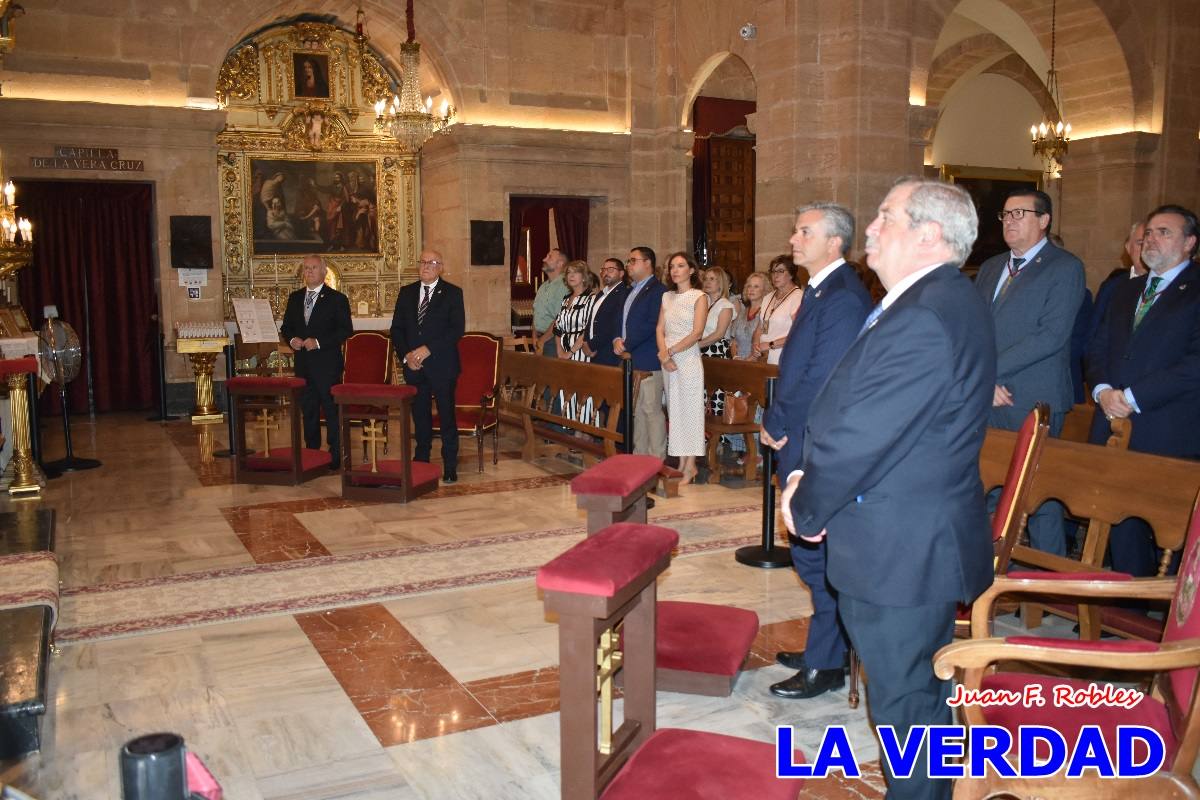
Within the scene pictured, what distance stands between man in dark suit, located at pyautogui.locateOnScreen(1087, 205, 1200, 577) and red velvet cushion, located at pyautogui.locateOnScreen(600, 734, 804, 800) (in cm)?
235

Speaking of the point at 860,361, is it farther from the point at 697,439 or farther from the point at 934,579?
the point at 697,439

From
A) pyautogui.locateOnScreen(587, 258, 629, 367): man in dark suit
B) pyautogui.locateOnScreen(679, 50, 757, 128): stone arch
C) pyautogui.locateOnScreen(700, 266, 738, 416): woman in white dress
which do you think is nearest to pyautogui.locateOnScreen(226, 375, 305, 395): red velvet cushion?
pyautogui.locateOnScreen(587, 258, 629, 367): man in dark suit

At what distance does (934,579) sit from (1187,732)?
1.80ft

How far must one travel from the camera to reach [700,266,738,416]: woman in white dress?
7471 millimetres

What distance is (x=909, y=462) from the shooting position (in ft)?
7.27

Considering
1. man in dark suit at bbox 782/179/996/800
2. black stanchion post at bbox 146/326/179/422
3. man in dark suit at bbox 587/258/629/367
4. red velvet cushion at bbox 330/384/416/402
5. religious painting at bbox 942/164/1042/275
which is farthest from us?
religious painting at bbox 942/164/1042/275

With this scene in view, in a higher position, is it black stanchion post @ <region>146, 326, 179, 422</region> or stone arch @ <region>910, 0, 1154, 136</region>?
stone arch @ <region>910, 0, 1154, 136</region>

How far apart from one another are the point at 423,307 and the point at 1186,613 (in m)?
5.83

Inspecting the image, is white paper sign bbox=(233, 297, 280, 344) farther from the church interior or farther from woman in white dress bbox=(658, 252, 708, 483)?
woman in white dress bbox=(658, 252, 708, 483)

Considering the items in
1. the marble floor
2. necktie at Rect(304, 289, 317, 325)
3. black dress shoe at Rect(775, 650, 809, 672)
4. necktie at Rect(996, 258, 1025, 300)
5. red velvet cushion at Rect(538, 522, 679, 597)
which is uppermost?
necktie at Rect(996, 258, 1025, 300)

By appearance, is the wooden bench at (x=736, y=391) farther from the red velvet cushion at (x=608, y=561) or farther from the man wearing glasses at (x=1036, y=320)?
the red velvet cushion at (x=608, y=561)

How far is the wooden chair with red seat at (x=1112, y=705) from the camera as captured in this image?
79.7 inches

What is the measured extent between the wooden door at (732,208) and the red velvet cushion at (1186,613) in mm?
12874

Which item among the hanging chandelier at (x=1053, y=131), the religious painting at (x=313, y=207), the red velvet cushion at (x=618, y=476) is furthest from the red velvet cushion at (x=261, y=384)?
the hanging chandelier at (x=1053, y=131)
